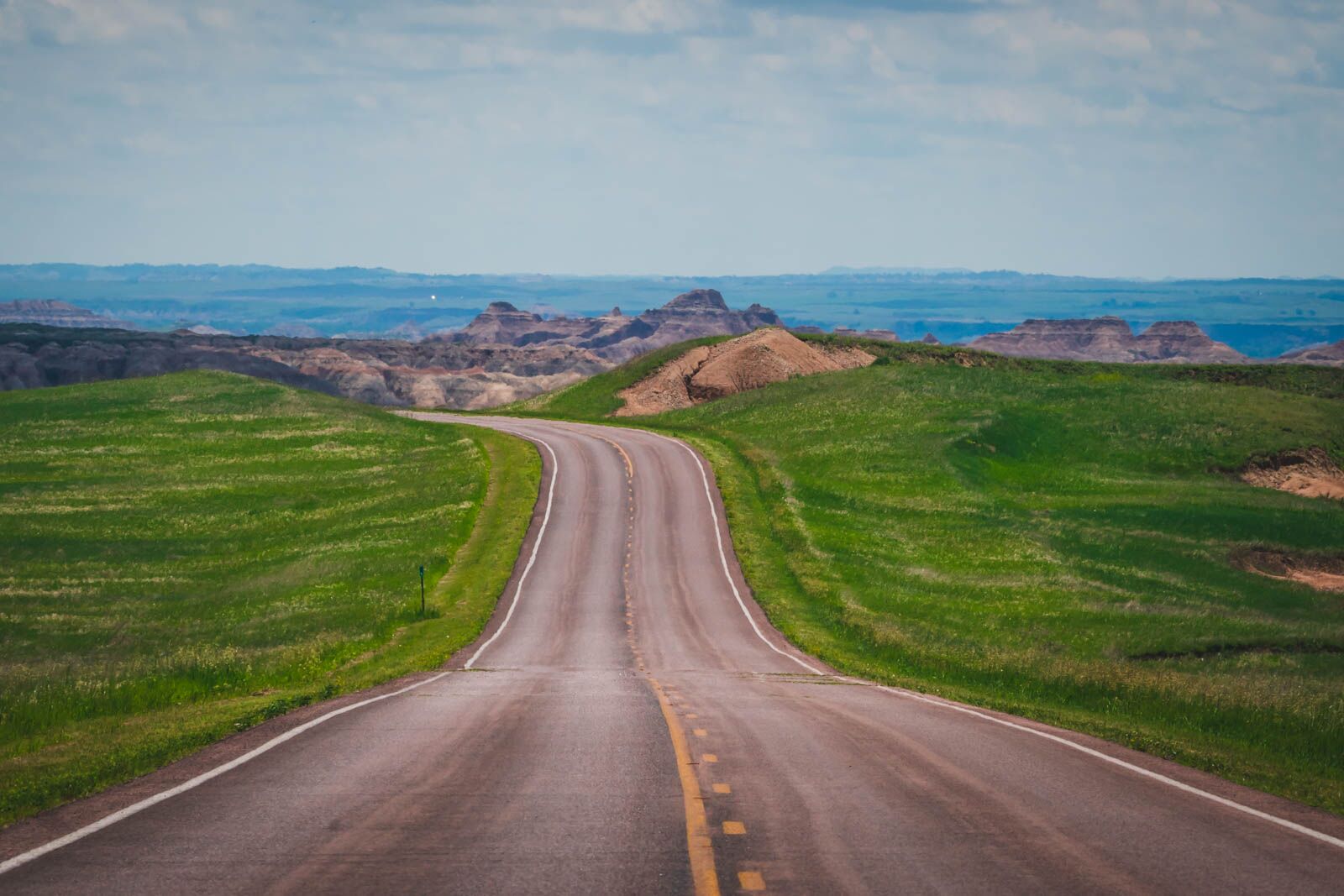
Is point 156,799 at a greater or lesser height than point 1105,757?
greater

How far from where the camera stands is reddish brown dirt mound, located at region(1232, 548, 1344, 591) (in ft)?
143

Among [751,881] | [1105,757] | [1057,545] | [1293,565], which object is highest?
[751,881]

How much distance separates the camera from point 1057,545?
46.2m

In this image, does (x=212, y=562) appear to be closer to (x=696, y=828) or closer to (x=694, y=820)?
(x=694, y=820)

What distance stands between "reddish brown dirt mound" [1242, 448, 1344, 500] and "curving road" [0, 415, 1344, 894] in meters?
52.1

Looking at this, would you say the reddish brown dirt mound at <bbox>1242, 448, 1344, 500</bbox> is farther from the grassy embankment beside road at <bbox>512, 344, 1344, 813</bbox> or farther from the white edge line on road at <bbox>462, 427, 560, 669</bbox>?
the white edge line on road at <bbox>462, 427, 560, 669</bbox>

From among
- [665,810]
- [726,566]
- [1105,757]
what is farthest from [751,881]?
[726,566]

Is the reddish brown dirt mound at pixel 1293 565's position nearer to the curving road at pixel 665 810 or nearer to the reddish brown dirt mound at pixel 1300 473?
the reddish brown dirt mound at pixel 1300 473

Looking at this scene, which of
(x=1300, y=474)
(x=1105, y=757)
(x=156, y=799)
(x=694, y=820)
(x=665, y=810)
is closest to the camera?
(x=694, y=820)

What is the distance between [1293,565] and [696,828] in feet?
141

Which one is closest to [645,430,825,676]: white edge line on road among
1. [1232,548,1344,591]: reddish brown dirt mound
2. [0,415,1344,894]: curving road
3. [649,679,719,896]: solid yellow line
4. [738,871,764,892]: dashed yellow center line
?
[0,415,1344,894]: curving road

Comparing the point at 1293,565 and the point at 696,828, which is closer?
the point at 696,828

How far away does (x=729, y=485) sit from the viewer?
55.8 m

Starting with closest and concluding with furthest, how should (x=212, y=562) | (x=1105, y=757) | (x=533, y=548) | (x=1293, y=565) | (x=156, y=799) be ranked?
(x=156, y=799) < (x=1105, y=757) < (x=212, y=562) < (x=533, y=548) < (x=1293, y=565)
